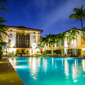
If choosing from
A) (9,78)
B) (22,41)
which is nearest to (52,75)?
(9,78)

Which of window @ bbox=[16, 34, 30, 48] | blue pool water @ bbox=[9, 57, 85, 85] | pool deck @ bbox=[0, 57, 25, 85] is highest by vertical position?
window @ bbox=[16, 34, 30, 48]

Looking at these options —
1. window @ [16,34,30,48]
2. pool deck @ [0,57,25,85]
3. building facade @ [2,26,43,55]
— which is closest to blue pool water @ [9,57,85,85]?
pool deck @ [0,57,25,85]

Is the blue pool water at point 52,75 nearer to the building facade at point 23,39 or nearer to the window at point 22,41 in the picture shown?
the building facade at point 23,39

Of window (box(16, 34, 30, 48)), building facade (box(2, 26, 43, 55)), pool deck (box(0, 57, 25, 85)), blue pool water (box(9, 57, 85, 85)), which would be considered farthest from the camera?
window (box(16, 34, 30, 48))

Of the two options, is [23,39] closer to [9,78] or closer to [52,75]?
[52,75]

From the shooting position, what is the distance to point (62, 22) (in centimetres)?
9850

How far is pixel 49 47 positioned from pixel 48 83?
34.5 metres

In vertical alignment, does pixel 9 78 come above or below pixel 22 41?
below

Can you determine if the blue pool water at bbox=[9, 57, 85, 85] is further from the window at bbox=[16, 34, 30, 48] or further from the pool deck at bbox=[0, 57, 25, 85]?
the window at bbox=[16, 34, 30, 48]

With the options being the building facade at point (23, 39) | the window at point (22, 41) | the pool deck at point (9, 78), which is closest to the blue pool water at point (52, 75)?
the pool deck at point (9, 78)

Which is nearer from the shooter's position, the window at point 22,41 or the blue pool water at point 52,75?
the blue pool water at point 52,75

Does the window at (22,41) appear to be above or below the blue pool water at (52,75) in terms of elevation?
above

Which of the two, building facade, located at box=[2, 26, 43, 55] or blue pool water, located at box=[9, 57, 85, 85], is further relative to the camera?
building facade, located at box=[2, 26, 43, 55]

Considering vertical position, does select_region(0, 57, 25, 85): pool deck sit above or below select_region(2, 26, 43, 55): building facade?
below
